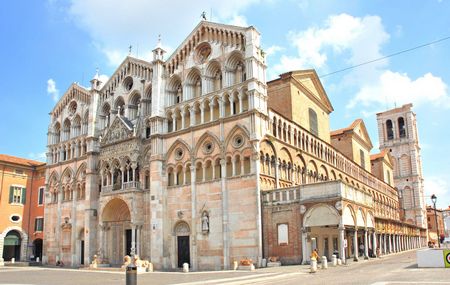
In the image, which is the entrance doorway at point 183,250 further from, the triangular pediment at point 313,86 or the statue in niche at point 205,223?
the triangular pediment at point 313,86

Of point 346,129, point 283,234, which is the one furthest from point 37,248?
point 346,129

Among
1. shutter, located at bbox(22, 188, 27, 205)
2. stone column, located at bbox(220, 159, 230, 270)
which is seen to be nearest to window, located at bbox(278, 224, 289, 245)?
stone column, located at bbox(220, 159, 230, 270)

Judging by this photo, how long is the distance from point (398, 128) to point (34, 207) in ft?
237

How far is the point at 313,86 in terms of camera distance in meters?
46.1

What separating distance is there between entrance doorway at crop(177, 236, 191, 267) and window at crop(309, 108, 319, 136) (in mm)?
17086

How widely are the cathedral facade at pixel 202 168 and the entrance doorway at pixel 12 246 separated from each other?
6611mm

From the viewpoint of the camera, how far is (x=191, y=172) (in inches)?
1384

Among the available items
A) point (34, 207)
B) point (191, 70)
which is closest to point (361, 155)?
point (191, 70)

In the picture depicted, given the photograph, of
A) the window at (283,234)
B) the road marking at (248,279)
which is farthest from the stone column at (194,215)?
the road marking at (248,279)

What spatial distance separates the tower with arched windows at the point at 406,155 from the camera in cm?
8475

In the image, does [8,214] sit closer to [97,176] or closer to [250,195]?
[97,176]

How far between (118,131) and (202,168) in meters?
11.2

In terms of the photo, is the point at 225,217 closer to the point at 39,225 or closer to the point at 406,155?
the point at 39,225

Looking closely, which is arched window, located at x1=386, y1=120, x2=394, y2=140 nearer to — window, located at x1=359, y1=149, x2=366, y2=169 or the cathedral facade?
window, located at x1=359, y1=149, x2=366, y2=169
